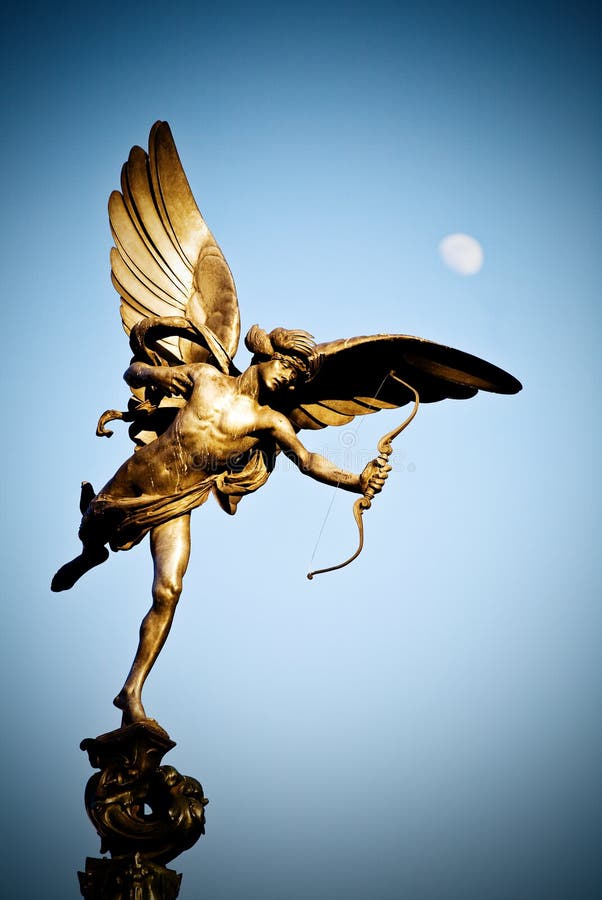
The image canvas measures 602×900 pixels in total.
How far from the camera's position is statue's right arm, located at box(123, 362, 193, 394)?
26.9ft

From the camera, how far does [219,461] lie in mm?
8109

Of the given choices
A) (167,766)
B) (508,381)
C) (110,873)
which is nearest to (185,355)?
(508,381)

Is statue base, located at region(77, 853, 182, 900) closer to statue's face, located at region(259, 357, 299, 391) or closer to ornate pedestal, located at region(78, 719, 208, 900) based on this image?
ornate pedestal, located at region(78, 719, 208, 900)

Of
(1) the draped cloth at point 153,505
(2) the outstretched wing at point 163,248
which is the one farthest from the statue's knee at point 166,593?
(2) the outstretched wing at point 163,248

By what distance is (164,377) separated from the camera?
822 cm

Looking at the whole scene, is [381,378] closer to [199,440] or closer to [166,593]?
[199,440]

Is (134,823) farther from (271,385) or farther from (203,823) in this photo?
(271,385)

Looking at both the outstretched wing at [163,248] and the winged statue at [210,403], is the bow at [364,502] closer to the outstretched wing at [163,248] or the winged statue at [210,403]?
the winged statue at [210,403]

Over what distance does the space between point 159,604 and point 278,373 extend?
6.28 feet

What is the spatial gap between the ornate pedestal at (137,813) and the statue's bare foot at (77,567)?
4.71 feet

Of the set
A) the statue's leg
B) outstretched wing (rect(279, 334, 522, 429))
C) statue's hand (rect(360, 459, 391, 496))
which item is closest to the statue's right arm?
outstretched wing (rect(279, 334, 522, 429))

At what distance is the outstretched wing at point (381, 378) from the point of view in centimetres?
819

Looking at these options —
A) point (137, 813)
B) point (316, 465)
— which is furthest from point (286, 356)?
point (137, 813)

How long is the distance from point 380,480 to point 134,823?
2.86 metres
